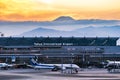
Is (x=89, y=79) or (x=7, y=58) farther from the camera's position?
(x=7, y=58)

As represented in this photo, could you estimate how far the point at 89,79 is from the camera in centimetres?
6738

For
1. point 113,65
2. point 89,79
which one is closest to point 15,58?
point 113,65

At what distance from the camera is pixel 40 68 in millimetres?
129000

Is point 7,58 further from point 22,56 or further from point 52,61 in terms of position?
point 52,61

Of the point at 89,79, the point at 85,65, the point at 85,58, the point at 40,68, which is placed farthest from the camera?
the point at 85,58

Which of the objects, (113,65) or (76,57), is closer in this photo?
(113,65)

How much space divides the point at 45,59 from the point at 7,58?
16665 mm

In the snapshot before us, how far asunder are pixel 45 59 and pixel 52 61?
3799 mm

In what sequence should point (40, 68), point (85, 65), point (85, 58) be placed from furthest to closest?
point (85, 58) < point (85, 65) < point (40, 68)

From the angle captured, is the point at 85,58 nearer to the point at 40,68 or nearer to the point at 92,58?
the point at 92,58

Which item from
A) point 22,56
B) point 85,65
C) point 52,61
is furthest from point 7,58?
point 85,65

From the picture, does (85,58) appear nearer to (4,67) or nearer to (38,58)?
(38,58)

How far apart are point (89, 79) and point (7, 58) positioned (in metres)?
133

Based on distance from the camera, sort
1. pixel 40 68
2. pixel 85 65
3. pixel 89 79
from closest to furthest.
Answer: pixel 89 79 < pixel 40 68 < pixel 85 65
